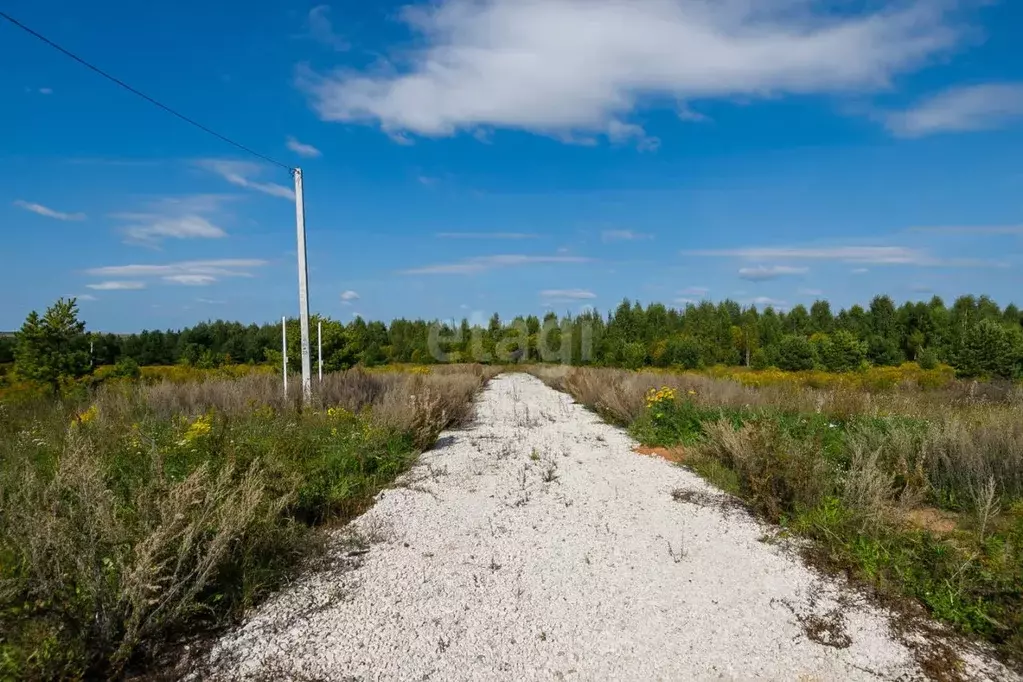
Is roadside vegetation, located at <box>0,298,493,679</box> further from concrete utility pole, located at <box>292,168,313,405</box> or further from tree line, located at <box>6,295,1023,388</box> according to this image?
tree line, located at <box>6,295,1023,388</box>

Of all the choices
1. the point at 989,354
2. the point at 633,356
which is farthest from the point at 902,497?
the point at 633,356

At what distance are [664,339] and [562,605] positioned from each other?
1755 inches

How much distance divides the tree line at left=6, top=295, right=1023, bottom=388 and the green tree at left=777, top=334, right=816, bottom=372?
6cm

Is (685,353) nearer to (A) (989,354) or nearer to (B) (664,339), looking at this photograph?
(B) (664,339)

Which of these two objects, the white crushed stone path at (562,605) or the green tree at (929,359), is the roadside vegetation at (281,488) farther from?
the green tree at (929,359)

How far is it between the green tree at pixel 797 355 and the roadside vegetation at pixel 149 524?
33.2 m

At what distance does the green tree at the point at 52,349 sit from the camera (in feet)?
45.1

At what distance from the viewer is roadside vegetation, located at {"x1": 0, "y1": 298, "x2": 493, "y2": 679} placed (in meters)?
2.97

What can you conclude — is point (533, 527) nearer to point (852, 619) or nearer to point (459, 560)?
point (459, 560)

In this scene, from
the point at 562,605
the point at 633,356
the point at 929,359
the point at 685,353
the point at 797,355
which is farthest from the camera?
the point at 685,353

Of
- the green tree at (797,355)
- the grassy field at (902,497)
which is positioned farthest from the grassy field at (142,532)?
the green tree at (797,355)

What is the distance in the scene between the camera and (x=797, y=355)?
35.2 metres

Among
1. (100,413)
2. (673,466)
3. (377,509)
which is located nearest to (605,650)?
(377,509)

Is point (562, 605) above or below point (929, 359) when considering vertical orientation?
above
